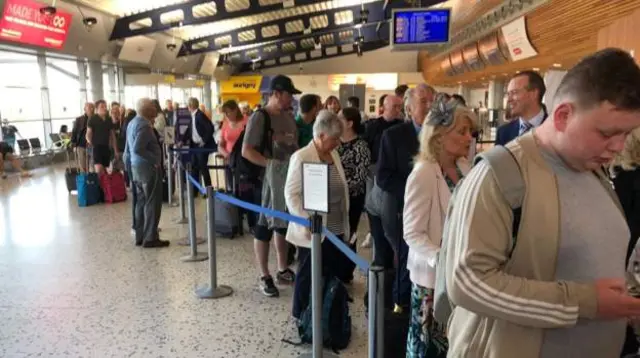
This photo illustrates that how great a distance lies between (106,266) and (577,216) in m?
4.69

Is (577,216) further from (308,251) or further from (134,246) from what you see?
(134,246)

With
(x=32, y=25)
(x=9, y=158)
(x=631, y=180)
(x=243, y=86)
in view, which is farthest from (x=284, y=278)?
(x=243, y=86)

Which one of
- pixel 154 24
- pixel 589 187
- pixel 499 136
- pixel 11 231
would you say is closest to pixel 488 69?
pixel 154 24

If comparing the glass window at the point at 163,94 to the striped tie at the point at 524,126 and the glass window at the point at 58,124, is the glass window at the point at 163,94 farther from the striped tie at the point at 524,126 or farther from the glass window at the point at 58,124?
the striped tie at the point at 524,126

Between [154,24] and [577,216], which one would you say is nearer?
[577,216]

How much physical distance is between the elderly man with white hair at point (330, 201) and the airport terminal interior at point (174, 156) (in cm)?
3

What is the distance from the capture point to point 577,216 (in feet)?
3.48

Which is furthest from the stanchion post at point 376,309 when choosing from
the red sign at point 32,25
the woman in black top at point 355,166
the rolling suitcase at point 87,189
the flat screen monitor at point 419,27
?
the red sign at point 32,25

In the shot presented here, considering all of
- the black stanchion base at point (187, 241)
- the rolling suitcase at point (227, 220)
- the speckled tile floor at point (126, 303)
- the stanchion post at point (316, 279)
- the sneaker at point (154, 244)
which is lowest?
the speckled tile floor at point (126, 303)

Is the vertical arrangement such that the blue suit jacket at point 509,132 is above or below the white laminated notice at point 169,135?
above

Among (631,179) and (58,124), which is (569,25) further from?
(58,124)

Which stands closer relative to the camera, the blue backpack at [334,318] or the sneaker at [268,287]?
the blue backpack at [334,318]

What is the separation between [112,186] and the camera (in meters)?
8.12

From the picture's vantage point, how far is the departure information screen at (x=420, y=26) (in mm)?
8469
